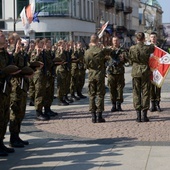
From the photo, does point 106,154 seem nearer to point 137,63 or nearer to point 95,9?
point 137,63

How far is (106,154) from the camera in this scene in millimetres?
8312

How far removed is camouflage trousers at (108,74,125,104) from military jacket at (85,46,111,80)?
1.62 metres

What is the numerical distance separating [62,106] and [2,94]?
267 inches

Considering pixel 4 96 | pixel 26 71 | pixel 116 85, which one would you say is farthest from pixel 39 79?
pixel 4 96

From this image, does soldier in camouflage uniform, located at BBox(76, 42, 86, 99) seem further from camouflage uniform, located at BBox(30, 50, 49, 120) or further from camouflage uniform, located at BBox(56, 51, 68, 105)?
camouflage uniform, located at BBox(30, 50, 49, 120)

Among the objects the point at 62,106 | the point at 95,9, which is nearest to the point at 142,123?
the point at 62,106

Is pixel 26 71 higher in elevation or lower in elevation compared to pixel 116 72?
higher

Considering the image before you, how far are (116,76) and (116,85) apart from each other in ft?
0.92

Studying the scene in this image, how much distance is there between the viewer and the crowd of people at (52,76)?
27.7ft

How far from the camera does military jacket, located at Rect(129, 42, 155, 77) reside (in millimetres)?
11273

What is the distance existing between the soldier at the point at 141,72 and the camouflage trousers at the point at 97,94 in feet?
2.49

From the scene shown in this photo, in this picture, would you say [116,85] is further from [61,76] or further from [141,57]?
[61,76]

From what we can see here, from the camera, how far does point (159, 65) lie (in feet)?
39.1

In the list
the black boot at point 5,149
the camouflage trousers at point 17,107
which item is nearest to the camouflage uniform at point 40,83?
the camouflage trousers at point 17,107
